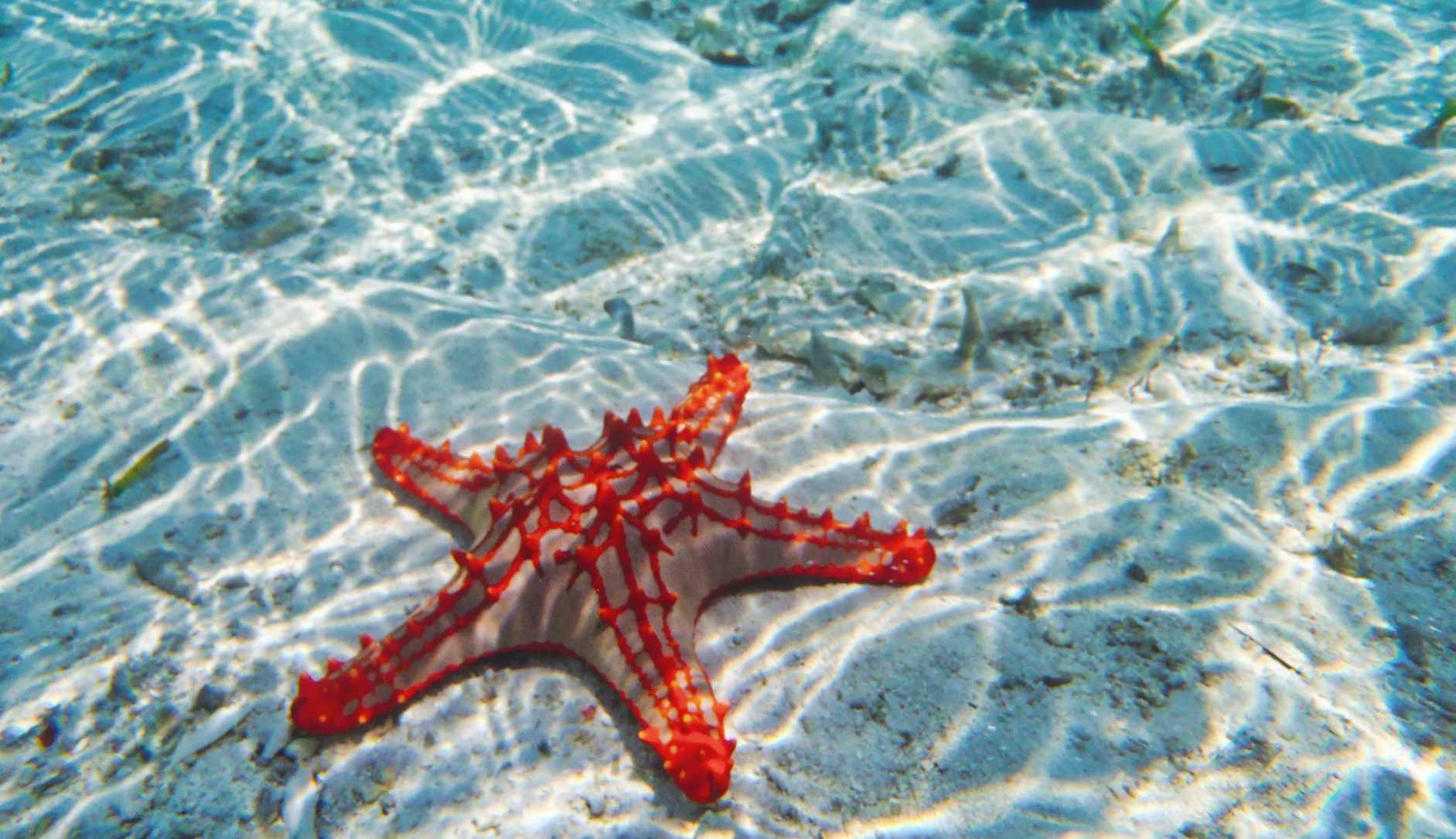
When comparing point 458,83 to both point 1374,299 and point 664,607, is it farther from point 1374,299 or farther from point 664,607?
point 1374,299

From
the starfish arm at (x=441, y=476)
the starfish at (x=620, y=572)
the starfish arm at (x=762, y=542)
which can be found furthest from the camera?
the starfish arm at (x=441, y=476)

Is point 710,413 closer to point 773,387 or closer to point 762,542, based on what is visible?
point 762,542

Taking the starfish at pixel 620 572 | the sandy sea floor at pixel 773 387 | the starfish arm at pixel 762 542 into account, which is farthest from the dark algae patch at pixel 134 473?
the starfish arm at pixel 762 542

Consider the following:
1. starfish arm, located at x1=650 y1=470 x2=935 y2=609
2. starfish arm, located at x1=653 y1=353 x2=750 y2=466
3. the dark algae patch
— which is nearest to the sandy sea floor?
the dark algae patch

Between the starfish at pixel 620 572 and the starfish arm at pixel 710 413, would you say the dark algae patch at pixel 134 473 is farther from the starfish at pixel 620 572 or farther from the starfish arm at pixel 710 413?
the starfish arm at pixel 710 413

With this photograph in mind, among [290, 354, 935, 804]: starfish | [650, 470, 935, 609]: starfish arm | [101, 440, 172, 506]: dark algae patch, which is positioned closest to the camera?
[290, 354, 935, 804]: starfish

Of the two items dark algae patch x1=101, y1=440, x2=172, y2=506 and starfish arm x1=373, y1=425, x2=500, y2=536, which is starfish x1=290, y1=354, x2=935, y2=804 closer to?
starfish arm x1=373, y1=425, x2=500, y2=536

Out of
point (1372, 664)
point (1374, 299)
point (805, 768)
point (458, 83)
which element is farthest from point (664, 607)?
point (458, 83)
